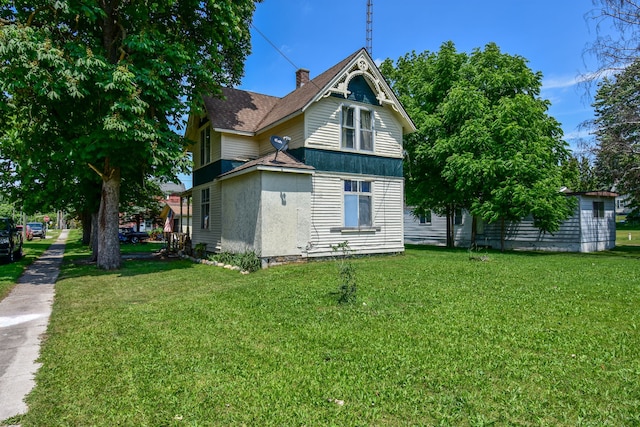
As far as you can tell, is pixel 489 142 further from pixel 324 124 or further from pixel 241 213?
pixel 241 213

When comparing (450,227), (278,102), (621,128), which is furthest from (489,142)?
(278,102)

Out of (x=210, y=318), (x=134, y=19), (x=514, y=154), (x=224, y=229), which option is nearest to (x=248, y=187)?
(x=224, y=229)

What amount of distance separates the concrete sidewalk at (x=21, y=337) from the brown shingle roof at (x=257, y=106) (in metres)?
9.01

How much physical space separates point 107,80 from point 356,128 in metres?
9.21

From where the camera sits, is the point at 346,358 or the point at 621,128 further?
the point at 621,128

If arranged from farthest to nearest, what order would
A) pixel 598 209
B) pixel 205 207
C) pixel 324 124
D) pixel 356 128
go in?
pixel 598 209 < pixel 205 207 < pixel 356 128 < pixel 324 124

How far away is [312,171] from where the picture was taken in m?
14.5

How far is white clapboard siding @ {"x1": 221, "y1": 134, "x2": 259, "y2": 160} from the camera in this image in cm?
1669

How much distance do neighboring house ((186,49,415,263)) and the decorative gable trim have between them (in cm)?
4

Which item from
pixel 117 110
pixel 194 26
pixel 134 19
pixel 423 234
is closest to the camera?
pixel 117 110

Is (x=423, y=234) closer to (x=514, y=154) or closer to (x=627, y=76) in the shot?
(x=514, y=154)

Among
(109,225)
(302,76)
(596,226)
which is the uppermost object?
(302,76)

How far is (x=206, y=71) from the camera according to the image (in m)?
13.6

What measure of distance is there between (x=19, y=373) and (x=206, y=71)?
11454 millimetres
